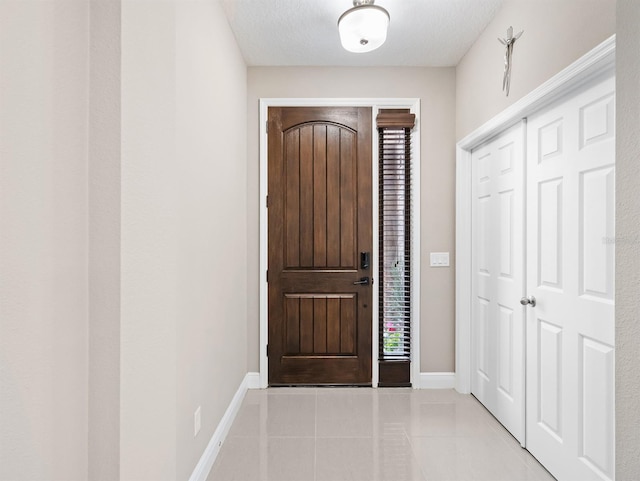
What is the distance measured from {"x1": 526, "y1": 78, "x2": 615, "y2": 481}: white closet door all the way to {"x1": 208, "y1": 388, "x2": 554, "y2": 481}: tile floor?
32 cm

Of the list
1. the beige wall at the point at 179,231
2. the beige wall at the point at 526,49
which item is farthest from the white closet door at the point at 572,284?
the beige wall at the point at 179,231

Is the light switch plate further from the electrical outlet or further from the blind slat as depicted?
the electrical outlet

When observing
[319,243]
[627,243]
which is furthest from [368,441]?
[627,243]

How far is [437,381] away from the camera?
313 cm

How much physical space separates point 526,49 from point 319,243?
6.30ft

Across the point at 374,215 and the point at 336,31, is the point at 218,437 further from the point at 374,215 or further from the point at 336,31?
the point at 336,31

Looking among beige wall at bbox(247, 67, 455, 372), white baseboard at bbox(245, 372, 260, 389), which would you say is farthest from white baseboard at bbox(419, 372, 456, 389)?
white baseboard at bbox(245, 372, 260, 389)

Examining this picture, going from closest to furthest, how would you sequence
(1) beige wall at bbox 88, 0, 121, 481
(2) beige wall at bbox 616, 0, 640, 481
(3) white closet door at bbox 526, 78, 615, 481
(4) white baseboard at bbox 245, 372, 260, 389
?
(1) beige wall at bbox 88, 0, 121, 481
(2) beige wall at bbox 616, 0, 640, 481
(3) white closet door at bbox 526, 78, 615, 481
(4) white baseboard at bbox 245, 372, 260, 389

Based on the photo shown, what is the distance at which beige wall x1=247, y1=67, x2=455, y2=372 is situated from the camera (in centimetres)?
314

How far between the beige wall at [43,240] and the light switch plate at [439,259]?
270 centimetres

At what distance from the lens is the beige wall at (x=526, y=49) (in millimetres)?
1597

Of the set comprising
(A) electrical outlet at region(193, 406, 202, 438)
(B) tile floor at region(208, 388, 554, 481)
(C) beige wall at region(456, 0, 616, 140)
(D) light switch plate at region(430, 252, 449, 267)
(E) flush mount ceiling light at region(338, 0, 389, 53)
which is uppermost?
(E) flush mount ceiling light at region(338, 0, 389, 53)

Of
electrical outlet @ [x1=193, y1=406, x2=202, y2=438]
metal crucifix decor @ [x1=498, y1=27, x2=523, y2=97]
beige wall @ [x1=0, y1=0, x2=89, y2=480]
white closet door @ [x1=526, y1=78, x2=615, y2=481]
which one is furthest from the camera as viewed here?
metal crucifix decor @ [x1=498, y1=27, x2=523, y2=97]

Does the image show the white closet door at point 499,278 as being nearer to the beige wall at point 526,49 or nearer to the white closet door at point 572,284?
the white closet door at point 572,284
